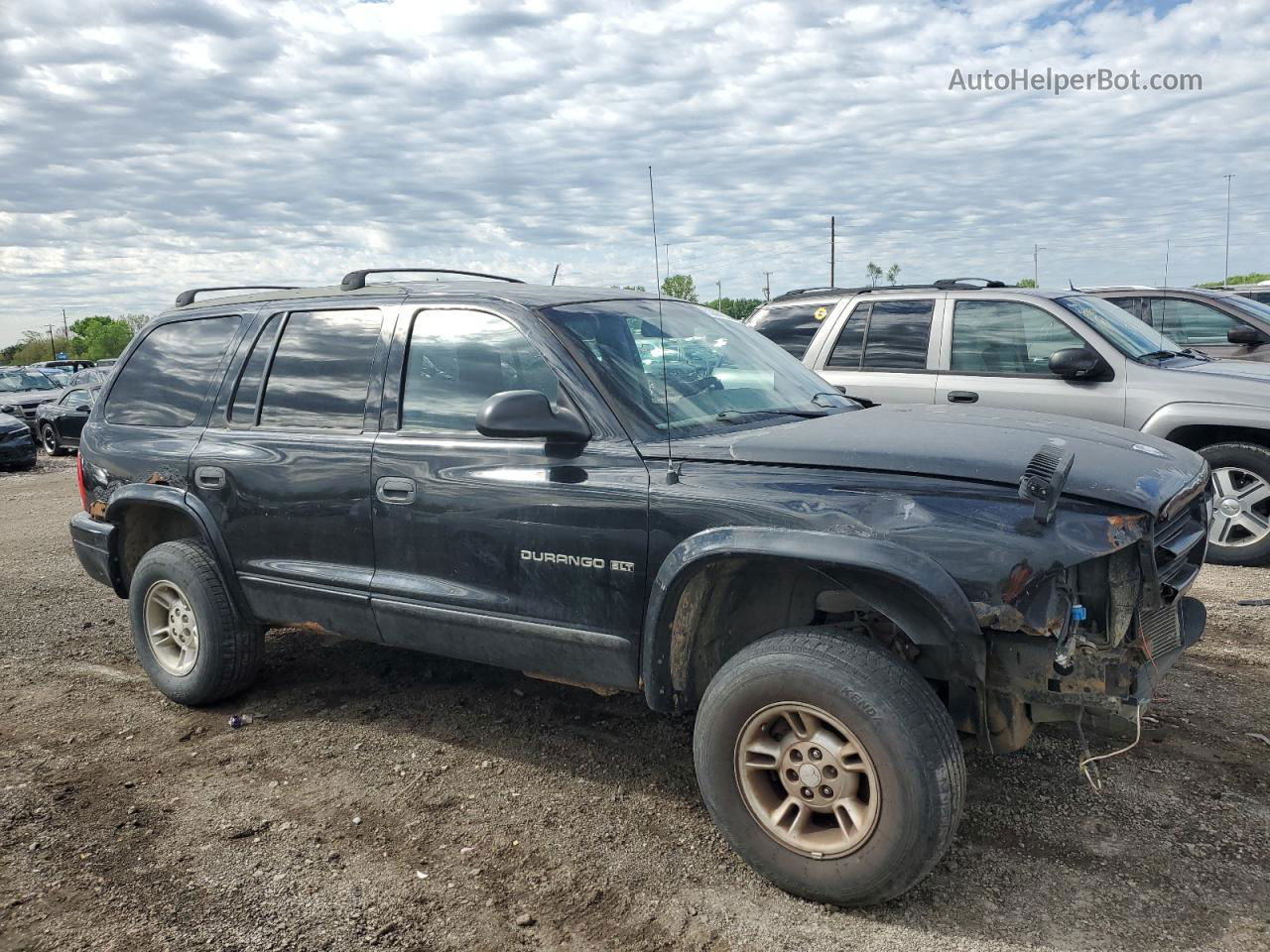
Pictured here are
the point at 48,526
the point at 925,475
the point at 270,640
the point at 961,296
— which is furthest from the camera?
the point at 48,526

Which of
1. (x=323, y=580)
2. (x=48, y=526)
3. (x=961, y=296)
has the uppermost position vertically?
(x=961, y=296)

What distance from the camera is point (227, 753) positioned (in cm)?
435

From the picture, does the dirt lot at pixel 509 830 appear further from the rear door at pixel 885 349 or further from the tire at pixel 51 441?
the tire at pixel 51 441

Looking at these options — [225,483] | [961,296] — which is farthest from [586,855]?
[961,296]

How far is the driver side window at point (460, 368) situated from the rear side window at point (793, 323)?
14.7ft

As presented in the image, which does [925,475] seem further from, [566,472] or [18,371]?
[18,371]

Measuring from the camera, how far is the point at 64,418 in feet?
60.2

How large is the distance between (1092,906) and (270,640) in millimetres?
4605

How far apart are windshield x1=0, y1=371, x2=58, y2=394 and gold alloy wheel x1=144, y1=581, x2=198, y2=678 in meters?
20.8

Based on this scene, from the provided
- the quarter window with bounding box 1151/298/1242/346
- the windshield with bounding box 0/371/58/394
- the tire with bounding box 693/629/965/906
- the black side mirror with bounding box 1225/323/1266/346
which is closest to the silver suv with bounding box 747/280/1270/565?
the black side mirror with bounding box 1225/323/1266/346

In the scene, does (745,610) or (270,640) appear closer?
(745,610)

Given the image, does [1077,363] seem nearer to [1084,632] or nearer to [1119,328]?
[1119,328]

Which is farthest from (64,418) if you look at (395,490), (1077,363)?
(1077,363)

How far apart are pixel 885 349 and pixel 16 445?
47.2 ft
